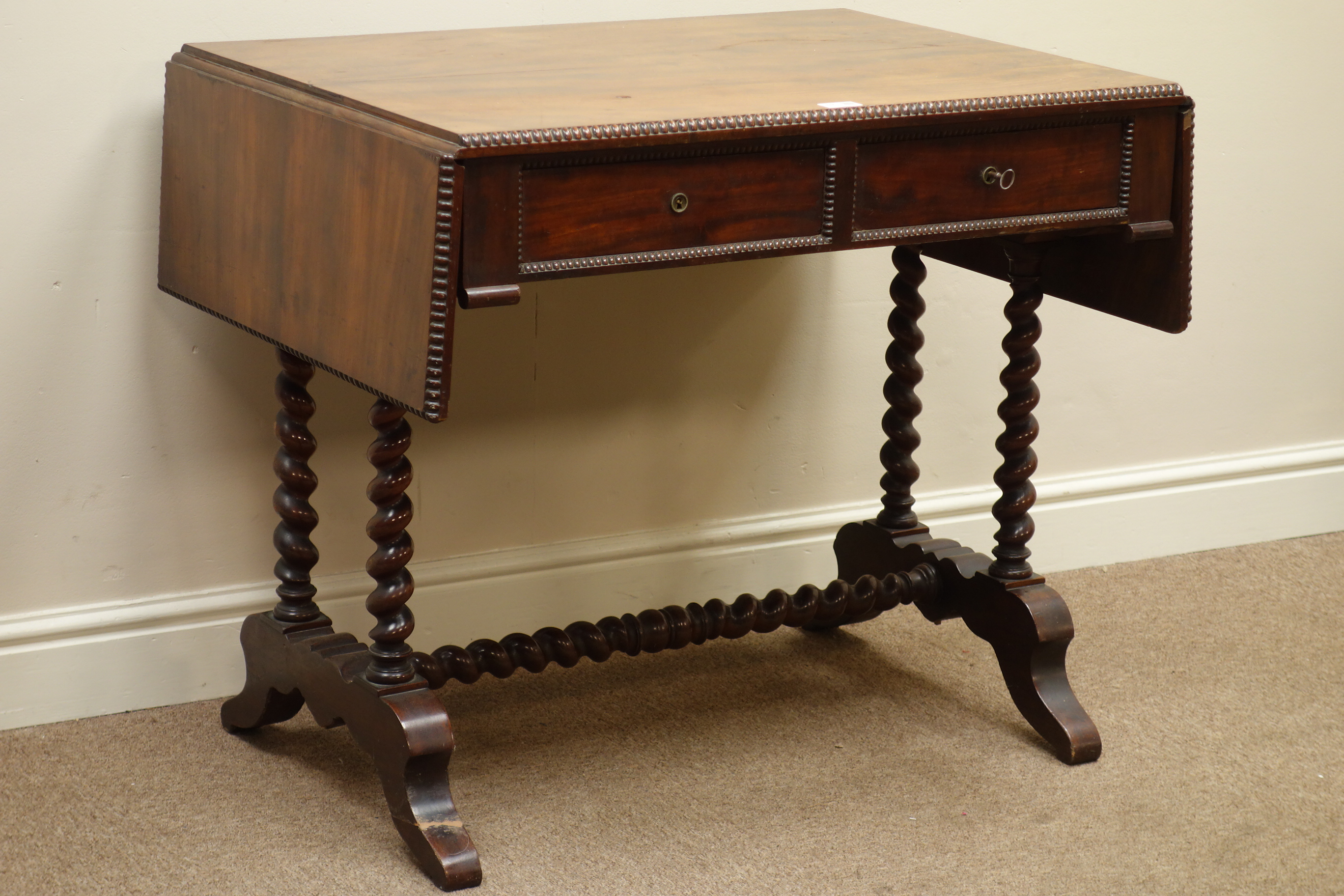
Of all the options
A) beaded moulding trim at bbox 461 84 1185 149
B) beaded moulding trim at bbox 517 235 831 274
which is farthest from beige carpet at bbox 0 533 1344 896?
beaded moulding trim at bbox 461 84 1185 149

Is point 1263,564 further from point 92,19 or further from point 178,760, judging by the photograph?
point 92,19

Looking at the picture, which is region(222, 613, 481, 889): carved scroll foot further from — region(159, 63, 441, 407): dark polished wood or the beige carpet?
region(159, 63, 441, 407): dark polished wood

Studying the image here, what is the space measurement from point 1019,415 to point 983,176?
18.1 inches

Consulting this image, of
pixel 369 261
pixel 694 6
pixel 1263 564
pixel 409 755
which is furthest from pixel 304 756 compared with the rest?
pixel 1263 564

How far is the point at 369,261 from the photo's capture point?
141 centimetres

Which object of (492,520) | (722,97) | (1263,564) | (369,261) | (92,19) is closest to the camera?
(369,261)

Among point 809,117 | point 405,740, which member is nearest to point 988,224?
point 809,117

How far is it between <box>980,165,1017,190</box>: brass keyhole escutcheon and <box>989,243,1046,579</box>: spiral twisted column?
28 cm

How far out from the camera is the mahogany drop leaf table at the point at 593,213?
138 cm

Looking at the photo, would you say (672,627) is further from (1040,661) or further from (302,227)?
(302,227)

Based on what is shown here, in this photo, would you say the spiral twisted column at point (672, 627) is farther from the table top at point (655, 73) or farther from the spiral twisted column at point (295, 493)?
the table top at point (655, 73)

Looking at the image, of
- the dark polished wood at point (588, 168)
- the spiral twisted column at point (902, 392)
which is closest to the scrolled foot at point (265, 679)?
the dark polished wood at point (588, 168)

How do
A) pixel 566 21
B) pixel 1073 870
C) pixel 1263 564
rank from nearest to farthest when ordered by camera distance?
pixel 1073 870 < pixel 566 21 < pixel 1263 564

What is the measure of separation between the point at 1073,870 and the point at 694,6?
4.31 ft
